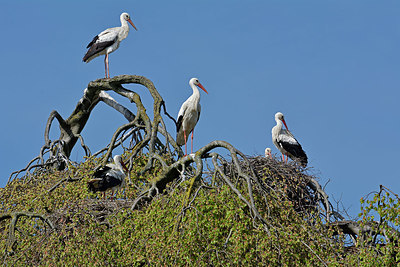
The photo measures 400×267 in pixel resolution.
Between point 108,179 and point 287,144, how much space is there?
4.69 meters

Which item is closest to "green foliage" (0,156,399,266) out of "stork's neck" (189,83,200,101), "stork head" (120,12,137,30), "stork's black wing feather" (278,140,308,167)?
"stork's neck" (189,83,200,101)

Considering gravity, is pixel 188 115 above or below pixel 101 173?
above

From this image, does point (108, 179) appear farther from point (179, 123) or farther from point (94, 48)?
point (94, 48)

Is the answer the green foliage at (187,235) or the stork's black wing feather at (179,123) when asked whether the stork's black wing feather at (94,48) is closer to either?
the stork's black wing feather at (179,123)

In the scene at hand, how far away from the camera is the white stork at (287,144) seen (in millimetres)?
15344

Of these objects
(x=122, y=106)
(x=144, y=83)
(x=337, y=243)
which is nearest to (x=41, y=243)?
(x=337, y=243)

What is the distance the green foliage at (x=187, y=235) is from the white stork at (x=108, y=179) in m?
1.85

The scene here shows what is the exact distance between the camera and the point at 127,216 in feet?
32.0

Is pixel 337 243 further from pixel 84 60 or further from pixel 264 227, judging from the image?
pixel 84 60

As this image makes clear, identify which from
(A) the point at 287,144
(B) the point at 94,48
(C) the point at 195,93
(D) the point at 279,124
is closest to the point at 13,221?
(C) the point at 195,93

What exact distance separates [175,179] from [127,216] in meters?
1.31

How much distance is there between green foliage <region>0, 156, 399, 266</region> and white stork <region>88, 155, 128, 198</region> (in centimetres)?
185

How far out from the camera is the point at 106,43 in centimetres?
1641

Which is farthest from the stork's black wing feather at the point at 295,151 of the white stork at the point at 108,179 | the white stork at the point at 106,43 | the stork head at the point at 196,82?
the white stork at the point at 106,43
